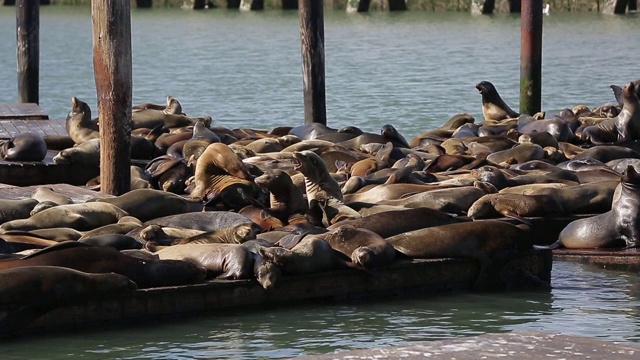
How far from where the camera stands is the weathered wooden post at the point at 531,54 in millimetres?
14930

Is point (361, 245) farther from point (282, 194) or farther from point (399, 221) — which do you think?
point (282, 194)

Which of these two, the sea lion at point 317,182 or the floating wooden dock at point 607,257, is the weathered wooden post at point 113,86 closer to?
the sea lion at point 317,182

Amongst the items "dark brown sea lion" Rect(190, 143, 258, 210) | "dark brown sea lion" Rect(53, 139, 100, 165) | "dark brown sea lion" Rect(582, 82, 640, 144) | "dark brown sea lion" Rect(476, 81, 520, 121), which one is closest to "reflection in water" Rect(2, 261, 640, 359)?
"dark brown sea lion" Rect(190, 143, 258, 210)

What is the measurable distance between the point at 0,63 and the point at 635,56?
547 inches

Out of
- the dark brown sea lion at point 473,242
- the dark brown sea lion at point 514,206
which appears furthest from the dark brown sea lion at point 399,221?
the dark brown sea lion at point 514,206

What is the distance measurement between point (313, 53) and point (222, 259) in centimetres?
699

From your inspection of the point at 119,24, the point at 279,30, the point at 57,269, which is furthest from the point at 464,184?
the point at 279,30

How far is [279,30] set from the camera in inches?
1539

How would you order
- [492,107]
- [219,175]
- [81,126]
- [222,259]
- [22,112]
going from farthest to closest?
[492,107]
[22,112]
[81,126]
[219,175]
[222,259]

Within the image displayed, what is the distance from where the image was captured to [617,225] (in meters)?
8.36

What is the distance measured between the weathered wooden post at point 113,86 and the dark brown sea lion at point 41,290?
2853mm

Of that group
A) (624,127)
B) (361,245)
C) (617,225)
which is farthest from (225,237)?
(624,127)

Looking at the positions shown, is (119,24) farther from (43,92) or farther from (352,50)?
(352,50)

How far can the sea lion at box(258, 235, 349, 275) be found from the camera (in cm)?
696
